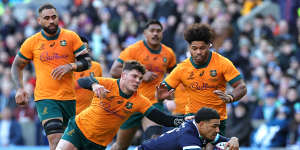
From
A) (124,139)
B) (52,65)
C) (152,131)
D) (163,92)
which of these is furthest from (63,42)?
(124,139)

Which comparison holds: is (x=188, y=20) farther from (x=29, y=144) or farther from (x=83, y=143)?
(x=83, y=143)

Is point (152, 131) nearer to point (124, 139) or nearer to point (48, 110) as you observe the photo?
point (124, 139)

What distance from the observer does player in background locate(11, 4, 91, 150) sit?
10.3 metres

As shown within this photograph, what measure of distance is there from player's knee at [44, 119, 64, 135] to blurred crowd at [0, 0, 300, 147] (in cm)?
530

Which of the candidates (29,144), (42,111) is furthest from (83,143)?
(29,144)

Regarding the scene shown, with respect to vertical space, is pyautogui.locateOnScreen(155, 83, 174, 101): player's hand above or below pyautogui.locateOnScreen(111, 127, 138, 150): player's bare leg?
above

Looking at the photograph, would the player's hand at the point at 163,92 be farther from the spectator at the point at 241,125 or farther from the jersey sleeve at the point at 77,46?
the spectator at the point at 241,125

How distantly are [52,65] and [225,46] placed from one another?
7.66 metres

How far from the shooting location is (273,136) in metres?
15.0

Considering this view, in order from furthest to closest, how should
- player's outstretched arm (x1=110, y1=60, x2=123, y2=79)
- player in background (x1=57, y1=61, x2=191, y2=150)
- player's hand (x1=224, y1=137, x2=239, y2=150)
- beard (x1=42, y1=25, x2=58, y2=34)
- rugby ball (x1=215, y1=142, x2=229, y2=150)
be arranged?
player's outstretched arm (x1=110, y1=60, x2=123, y2=79) < beard (x1=42, y1=25, x2=58, y2=34) < player in background (x1=57, y1=61, x2=191, y2=150) < rugby ball (x1=215, y1=142, x2=229, y2=150) < player's hand (x1=224, y1=137, x2=239, y2=150)

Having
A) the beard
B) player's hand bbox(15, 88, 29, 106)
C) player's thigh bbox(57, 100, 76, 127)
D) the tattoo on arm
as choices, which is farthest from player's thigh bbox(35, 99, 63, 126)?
the beard

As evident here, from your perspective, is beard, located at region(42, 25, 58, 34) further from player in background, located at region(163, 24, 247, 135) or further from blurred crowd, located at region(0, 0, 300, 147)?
blurred crowd, located at region(0, 0, 300, 147)

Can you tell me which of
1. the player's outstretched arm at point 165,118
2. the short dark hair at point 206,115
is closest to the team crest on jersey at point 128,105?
the player's outstretched arm at point 165,118

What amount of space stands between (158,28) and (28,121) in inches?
303
